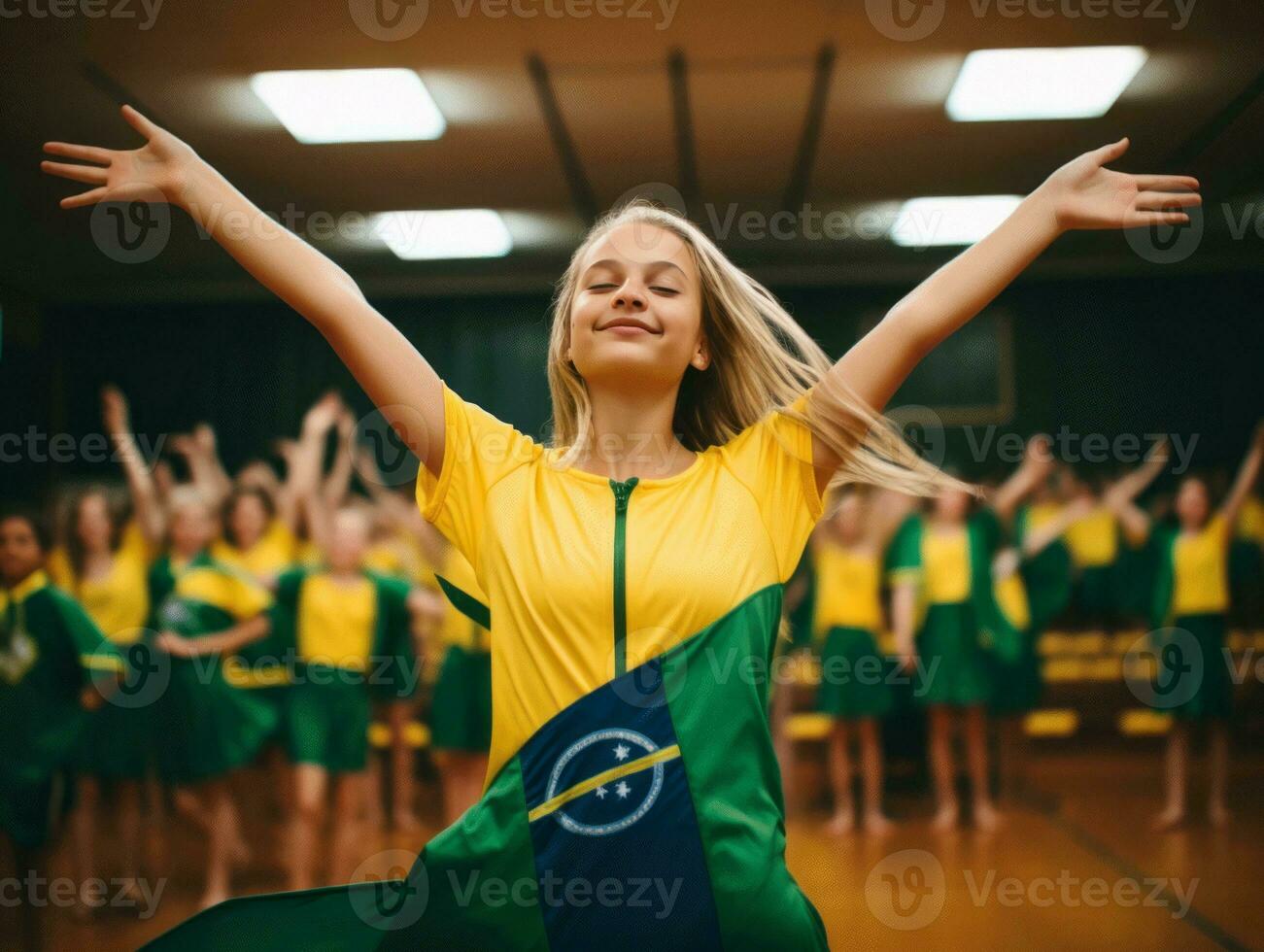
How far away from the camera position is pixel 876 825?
15.6ft

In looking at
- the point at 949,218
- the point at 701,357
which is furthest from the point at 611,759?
the point at 949,218

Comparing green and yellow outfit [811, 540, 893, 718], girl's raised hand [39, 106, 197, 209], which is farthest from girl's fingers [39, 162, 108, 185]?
green and yellow outfit [811, 540, 893, 718]

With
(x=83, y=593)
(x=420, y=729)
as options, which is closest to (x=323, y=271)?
(x=83, y=593)

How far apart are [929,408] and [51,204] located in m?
4.80

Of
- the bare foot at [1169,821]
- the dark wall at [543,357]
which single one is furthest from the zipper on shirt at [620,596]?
the dark wall at [543,357]

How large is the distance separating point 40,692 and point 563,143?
2.81 meters

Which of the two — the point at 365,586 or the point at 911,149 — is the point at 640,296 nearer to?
the point at 365,586

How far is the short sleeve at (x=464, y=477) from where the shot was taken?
1168mm

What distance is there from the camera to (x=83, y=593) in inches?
163

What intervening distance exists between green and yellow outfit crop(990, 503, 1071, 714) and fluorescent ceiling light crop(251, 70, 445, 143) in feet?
10.3

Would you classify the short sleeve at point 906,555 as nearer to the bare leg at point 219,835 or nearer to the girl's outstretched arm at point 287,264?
the bare leg at point 219,835

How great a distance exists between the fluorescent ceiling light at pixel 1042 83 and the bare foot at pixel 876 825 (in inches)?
112

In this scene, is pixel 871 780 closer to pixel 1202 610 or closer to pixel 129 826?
pixel 1202 610

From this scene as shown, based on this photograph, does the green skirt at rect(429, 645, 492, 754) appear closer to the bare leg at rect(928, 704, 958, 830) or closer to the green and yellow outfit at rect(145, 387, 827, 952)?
the bare leg at rect(928, 704, 958, 830)
